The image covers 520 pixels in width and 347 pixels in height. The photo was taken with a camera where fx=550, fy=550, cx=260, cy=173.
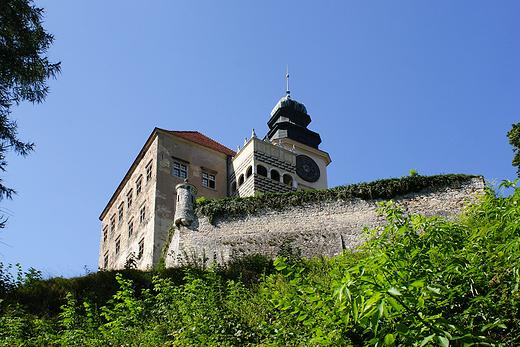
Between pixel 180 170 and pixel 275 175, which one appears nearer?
pixel 180 170

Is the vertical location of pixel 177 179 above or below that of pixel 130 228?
above

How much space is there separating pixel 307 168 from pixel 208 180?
20.3 ft

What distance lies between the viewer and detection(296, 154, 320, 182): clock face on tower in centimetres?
3023

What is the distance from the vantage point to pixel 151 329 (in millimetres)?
10461

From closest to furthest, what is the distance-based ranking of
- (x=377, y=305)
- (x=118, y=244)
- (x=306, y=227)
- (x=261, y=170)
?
1. (x=377, y=305)
2. (x=306, y=227)
3. (x=261, y=170)
4. (x=118, y=244)

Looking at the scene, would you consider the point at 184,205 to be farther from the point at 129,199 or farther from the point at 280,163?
the point at 129,199

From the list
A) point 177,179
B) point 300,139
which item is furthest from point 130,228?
point 300,139

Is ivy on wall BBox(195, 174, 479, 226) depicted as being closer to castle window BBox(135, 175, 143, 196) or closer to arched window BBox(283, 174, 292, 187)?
arched window BBox(283, 174, 292, 187)

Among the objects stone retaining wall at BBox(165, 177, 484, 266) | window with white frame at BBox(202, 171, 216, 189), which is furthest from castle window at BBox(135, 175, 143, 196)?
stone retaining wall at BBox(165, 177, 484, 266)

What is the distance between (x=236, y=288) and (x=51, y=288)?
6.10m

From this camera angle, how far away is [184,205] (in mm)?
20297

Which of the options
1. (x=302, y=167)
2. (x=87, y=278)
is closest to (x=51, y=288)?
(x=87, y=278)

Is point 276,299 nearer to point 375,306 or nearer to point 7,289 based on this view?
point 375,306

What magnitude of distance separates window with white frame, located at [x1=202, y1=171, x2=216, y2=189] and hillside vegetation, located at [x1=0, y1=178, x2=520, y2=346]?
49.1 ft
